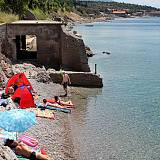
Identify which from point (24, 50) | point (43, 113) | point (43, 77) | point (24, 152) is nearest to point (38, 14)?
point (24, 50)

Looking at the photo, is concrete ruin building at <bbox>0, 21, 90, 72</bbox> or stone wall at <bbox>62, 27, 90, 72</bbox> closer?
stone wall at <bbox>62, 27, 90, 72</bbox>

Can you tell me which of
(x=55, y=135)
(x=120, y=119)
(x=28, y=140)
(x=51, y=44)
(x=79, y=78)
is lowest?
(x=120, y=119)

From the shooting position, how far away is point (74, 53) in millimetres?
A: 33812

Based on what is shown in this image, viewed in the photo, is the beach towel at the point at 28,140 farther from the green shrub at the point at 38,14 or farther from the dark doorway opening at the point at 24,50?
the green shrub at the point at 38,14

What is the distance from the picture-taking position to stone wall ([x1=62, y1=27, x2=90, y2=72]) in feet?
110

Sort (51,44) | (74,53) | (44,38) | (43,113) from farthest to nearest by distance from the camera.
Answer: (51,44) → (44,38) → (74,53) → (43,113)

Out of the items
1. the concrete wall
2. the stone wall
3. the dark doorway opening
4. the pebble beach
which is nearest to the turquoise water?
the pebble beach

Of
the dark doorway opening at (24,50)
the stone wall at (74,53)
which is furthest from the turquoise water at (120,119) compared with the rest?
the dark doorway opening at (24,50)

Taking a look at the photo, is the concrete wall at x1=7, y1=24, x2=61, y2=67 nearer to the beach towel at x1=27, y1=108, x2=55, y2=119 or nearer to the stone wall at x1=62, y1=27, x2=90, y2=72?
the stone wall at x1=62, y1=27, x2=90, y2=72

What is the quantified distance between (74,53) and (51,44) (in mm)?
2242

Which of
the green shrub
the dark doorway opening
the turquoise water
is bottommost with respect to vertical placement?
the turquoise water

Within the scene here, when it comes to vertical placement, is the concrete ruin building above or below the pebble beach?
above

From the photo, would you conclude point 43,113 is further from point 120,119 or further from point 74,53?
point 74,53

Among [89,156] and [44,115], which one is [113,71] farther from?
[89,156]
